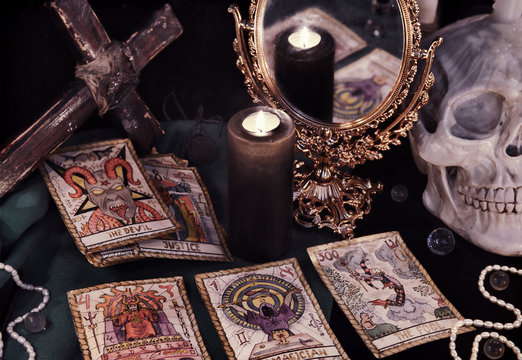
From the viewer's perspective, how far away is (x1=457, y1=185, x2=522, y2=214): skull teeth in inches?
49.0

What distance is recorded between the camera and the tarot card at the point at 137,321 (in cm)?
112

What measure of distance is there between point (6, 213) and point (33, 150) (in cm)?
12

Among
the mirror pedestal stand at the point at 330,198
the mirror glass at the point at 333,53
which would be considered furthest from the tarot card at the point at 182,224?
the mirror glass at the point at 333,53

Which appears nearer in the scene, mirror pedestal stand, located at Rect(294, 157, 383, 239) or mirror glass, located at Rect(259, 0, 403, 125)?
mirror glass, located at Rect(259, 0, 403, 125)

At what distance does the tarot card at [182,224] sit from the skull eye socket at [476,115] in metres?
0.48

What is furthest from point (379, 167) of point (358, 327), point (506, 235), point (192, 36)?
point (192, 36)

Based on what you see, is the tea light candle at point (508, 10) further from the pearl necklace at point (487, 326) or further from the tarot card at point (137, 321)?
the tarot card at point (137, 321)

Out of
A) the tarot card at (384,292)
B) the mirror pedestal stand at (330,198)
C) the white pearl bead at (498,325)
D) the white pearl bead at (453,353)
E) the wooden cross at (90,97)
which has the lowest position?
the white pearl bead at (453,353)

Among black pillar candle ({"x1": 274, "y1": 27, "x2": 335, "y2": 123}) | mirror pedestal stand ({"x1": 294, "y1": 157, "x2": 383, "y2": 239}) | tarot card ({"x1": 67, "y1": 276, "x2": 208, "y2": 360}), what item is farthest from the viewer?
mirror pedestal stand ({"x1": 294, "y1": 157, "x2": 383, "y2": 239})

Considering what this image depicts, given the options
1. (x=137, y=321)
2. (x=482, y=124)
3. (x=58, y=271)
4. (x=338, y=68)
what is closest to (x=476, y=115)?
(x=482, y=124)

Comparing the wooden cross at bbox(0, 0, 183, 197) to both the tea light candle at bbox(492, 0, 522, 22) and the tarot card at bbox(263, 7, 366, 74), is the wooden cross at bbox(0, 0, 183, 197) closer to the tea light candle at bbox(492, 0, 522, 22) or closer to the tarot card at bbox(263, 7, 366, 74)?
the tarot card at bbox(263, 7, 366, 74)

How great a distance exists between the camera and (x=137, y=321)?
1.16 m

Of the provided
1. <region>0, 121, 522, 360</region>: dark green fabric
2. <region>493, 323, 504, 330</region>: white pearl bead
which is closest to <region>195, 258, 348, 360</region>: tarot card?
<region>0, 121, 522, 360</region>: dark green fabric

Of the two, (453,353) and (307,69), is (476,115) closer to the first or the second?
(307,69)
